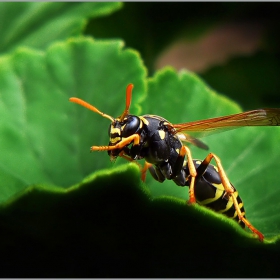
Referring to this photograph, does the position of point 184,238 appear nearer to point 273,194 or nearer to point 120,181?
point 120,181

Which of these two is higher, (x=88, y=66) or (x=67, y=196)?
(x=88, y=66)

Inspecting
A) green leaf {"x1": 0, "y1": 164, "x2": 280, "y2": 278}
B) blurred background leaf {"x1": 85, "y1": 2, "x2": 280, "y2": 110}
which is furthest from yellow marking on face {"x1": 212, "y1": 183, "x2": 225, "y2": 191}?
blurred background leaf {"x1": 85, "y1": 2, "x2": 280, "y2": 110}

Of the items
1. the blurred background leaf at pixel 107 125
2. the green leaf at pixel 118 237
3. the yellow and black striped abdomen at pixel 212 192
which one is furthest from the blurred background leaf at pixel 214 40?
the green leaf at pixel 118 237

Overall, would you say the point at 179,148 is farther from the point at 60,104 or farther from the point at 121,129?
the point at 60,104

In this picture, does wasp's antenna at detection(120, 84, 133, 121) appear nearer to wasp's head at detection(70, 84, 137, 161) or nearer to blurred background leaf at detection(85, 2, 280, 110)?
wasp's head at detection(70, 84, 137, 161)

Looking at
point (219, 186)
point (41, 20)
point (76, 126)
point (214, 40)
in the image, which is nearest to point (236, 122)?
point (219, 186)

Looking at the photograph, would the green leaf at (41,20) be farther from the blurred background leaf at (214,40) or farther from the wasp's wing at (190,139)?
the wasp's wing at (190,139)

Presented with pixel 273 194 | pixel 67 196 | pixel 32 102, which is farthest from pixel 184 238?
pixel 32 102
